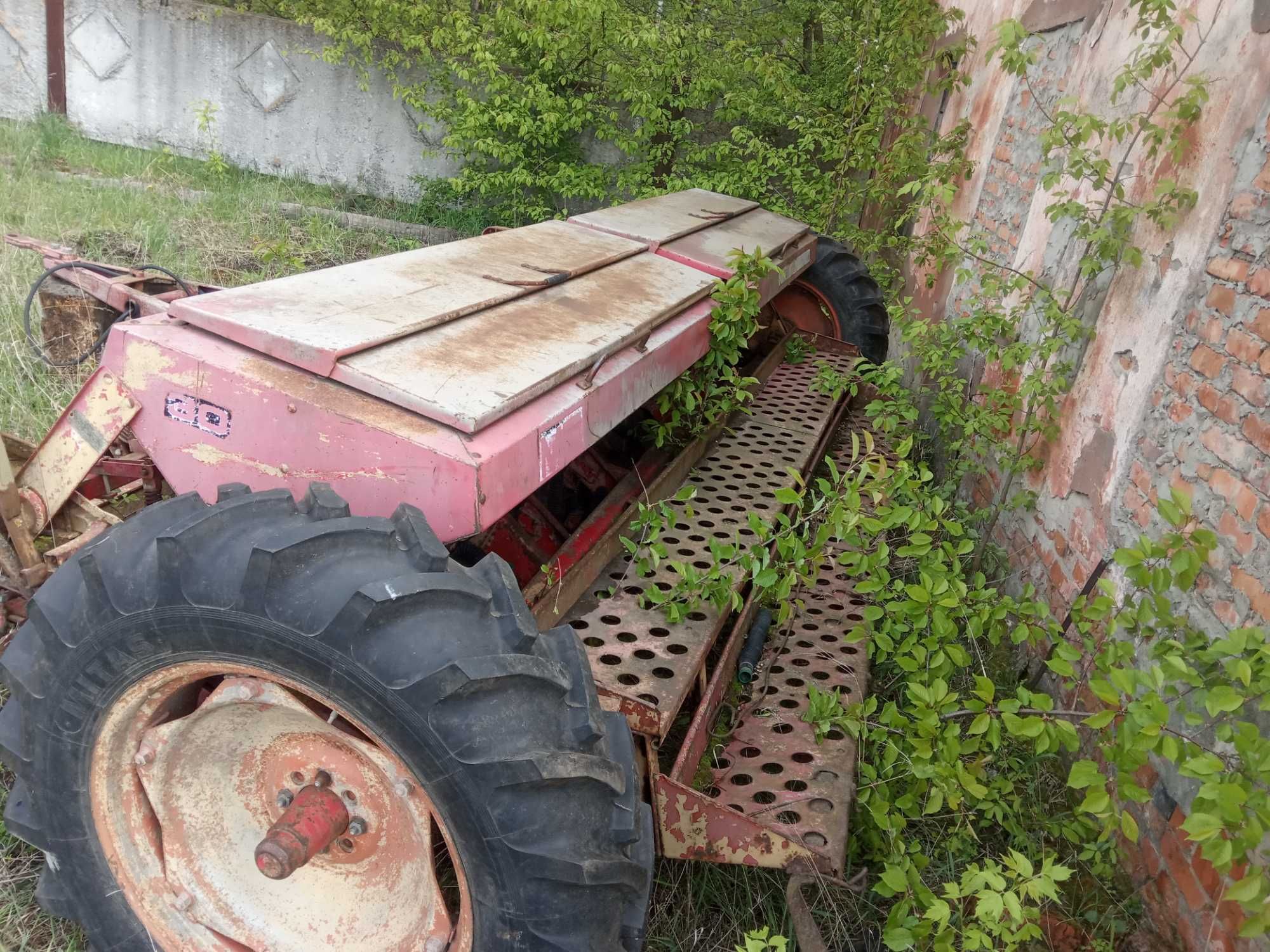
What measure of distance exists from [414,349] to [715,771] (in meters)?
1.28

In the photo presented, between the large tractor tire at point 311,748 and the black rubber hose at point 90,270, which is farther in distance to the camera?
the black rubber hose at point 90,270

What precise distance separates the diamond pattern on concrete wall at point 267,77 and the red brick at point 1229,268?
9073 mm

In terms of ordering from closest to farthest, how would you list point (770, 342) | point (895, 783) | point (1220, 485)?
point (1220, 485) < point (895, 783) < point (770, 342)

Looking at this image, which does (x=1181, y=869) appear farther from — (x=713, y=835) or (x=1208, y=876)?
(x=713, y=835)

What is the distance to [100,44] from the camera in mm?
8938

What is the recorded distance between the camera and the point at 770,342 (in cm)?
504

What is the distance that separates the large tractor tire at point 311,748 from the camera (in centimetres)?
146

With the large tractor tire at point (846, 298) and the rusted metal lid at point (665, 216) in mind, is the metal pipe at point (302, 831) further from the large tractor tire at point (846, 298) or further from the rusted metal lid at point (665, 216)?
the large tractor tire at point (846, 298)

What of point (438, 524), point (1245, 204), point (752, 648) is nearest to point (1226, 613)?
point (1245, 204)

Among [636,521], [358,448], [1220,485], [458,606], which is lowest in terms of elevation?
[636,521]

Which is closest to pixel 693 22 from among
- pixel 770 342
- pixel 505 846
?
pixel 770 342

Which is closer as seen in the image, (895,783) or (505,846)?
(505,846)

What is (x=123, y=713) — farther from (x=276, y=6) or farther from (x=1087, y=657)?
(x=276, y=6)

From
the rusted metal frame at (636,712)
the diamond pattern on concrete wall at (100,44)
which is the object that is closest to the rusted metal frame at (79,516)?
the rusted metal frame at (636,712)
